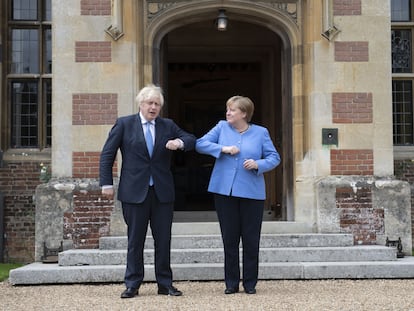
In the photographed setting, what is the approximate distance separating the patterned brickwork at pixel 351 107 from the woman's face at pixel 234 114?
2.60 meters

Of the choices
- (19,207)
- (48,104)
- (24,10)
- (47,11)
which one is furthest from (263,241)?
(24,10)

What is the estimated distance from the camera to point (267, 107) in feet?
37.4

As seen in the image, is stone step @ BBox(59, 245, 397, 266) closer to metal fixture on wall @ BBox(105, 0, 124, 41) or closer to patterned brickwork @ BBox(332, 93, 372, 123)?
patterned brickwork @ BBox(332, 93, 372, 123)

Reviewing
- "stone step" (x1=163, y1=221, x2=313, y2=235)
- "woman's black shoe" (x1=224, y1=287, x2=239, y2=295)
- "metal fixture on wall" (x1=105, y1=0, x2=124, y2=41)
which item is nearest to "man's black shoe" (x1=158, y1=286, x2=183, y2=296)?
"woman's black shoe" (x1=224, y1=287, x2=239, y2=295)

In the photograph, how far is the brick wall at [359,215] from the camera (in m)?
7.45

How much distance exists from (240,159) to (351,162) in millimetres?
2749

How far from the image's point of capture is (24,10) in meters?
9.84

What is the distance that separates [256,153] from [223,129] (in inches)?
14.8

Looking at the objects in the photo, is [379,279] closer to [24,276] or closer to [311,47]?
[311,47]

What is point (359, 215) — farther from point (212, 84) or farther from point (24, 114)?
point (212, 84)

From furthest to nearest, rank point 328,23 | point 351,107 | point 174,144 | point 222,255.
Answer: point 351,107
point 328,23
point 222,255
point 174,144

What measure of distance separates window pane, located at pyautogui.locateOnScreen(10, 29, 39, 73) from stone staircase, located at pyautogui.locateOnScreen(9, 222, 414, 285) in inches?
153

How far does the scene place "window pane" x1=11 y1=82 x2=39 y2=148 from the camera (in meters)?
9.67

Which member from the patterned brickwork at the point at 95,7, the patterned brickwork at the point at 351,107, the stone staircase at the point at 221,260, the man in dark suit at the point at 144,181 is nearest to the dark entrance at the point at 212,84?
the patterned brickwork at the point at 351,107
